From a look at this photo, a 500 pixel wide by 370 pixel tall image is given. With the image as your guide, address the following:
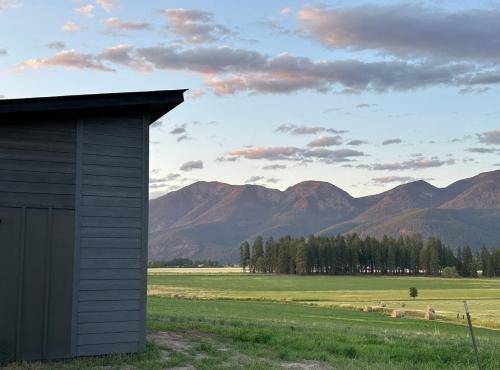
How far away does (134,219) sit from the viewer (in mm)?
14258

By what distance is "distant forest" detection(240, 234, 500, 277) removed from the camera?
167125 millimetres

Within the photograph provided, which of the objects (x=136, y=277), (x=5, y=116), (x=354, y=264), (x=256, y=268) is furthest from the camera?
(x=256, y=268)

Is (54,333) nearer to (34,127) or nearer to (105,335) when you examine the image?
(105,335)

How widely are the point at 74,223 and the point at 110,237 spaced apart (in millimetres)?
900

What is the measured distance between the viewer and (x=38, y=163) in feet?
43.7

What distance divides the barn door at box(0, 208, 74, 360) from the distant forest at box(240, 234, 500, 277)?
152m

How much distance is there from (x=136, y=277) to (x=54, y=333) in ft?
7.16

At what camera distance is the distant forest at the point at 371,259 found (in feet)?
548

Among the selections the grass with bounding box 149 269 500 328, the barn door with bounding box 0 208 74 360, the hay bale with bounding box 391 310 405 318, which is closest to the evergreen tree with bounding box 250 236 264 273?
the grass with bounding box 149 269 500 328

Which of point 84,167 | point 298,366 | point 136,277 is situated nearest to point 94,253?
point 136,277

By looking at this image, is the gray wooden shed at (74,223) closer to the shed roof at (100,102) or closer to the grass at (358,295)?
the shed roof at (100,102)

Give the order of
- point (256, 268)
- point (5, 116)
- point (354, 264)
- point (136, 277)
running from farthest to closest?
point (256, 268)
point (354, 264)
point (136, 277)
point (5, 116)

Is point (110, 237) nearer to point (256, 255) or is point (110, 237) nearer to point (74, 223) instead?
point (74, 223)

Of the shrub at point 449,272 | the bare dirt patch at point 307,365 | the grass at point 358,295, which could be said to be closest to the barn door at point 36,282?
the bare dirt patch at point 307,365
